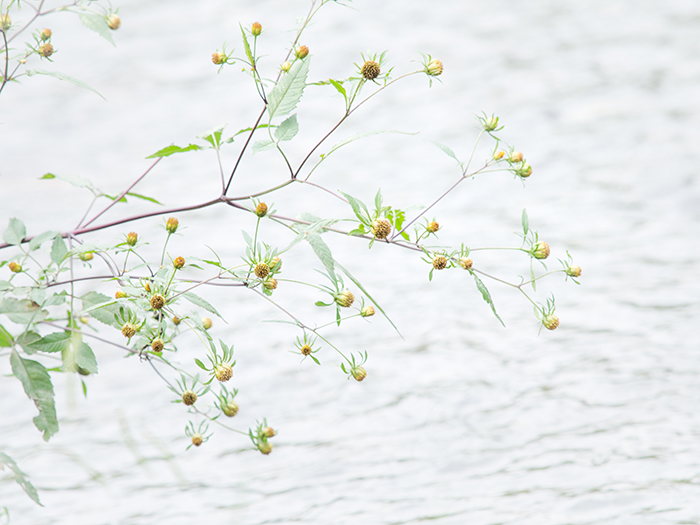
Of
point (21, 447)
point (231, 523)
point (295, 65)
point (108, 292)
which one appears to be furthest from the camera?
point (108, 292)

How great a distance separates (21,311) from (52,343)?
0.03 metres

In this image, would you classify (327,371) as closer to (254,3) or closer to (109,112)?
(109,112)

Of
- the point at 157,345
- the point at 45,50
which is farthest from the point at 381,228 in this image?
the point at 45,50

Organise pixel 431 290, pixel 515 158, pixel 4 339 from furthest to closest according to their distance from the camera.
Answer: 1. pixel 431 290
2. pixel 515 158
3. pixel 4 339

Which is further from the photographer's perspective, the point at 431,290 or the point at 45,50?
the point at 431,290

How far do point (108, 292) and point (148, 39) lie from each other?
1.02 metres

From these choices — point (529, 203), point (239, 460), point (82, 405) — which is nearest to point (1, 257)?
point (82, 405)

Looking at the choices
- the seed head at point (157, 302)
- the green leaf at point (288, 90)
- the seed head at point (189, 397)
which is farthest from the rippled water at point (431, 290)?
the green leaf at point (288, 90)

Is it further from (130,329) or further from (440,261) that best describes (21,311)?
(440,261)

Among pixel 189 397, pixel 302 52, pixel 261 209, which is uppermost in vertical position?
pixel 302 52

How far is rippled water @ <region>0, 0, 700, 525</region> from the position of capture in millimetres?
862

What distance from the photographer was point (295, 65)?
40cm

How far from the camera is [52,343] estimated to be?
1.32 ft

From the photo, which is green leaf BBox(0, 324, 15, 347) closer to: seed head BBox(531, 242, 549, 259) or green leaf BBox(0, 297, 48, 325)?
green leaf BBox(0, 297, 48, 325)
